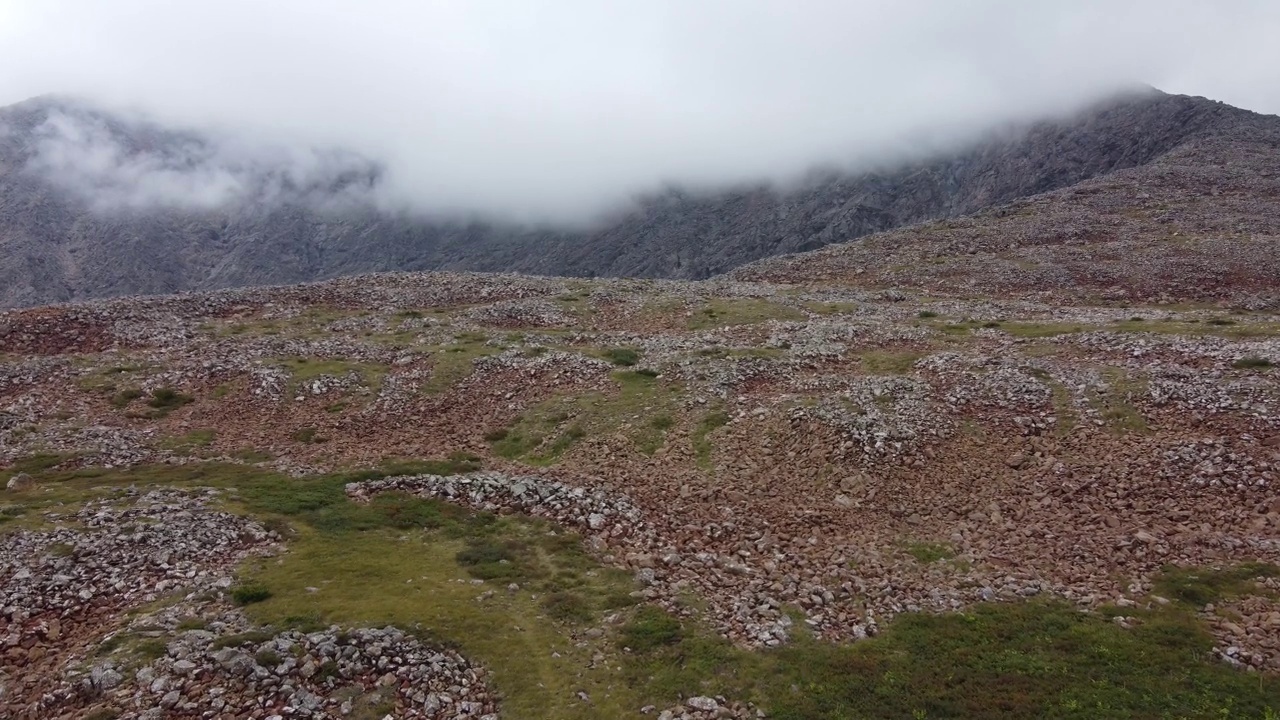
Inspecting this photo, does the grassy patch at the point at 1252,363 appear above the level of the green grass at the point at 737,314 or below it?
below

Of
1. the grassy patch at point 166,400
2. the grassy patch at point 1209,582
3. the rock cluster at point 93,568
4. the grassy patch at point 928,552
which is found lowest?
the grassy patch at point 928,552

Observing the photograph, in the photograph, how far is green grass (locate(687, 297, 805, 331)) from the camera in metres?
56.3

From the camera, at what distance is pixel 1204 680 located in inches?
618

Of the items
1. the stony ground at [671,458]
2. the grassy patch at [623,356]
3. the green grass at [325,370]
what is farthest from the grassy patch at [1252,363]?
the green grass at [325,370]

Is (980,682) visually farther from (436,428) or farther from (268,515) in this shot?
(436,428)

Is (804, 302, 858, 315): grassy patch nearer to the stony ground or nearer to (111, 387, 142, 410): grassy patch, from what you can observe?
Result: the stony ground

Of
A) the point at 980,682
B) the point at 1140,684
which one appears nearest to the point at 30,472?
the point at 980,682

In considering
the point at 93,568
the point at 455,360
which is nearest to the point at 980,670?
the point at 93,568

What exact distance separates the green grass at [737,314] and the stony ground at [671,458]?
127 centimetres

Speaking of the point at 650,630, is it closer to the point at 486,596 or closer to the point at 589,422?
the point at 486,596

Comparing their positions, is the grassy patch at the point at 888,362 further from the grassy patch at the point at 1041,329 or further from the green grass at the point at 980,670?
the green grass at the point at 980,670

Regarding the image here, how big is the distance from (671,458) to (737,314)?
97.1ft

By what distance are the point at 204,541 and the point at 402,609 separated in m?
8.76

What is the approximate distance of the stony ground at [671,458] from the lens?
16891 millimetres
